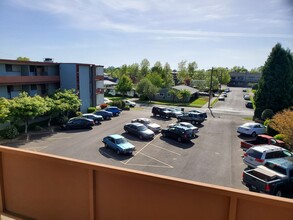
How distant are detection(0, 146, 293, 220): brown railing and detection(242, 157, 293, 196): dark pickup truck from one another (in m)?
10.0

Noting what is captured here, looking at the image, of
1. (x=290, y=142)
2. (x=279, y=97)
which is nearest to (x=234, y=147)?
(x=290, y=142)

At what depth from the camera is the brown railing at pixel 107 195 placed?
6.62 feet

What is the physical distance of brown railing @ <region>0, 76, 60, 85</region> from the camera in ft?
76.9

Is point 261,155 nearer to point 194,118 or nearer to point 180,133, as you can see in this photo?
point 180,133

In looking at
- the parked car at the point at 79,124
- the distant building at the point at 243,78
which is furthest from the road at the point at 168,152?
the distant building at the point at 243,78

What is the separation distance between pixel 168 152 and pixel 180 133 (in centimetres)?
313

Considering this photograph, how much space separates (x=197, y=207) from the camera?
219 cm

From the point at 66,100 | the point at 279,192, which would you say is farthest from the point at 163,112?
the point at 279,192

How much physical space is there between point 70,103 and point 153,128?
10626mm

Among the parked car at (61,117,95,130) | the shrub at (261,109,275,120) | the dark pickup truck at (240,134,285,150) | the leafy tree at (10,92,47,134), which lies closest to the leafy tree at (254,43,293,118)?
the shrub at (261,109,275,120)

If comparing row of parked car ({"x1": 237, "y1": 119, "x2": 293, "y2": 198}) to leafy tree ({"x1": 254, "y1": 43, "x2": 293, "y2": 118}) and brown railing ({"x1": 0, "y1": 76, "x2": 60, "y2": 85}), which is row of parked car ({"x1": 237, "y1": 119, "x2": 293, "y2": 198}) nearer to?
leafy tree ({"x1": 254, "y1": 43, "x2": 293, "y2": 118})

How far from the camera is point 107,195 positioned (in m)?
2.63

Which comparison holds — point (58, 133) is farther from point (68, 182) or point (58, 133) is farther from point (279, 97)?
point (279, 97)

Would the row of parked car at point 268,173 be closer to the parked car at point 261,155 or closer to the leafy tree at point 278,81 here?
the parked car at point 261,155
